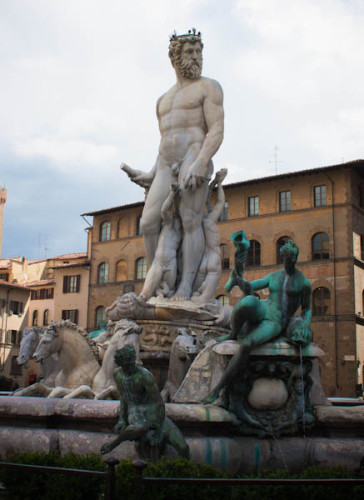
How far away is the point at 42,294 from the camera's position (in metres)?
63.2

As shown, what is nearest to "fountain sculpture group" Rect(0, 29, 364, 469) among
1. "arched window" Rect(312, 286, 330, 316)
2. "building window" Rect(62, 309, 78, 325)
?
"arched window" Rect(312, 286, 330, 316)

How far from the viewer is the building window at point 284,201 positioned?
1807 inches

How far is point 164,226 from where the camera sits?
9.95 m

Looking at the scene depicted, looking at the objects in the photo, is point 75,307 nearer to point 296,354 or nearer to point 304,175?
point 304,175

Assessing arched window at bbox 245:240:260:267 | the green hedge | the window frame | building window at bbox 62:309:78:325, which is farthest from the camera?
building window at bbox 62:309:78:325

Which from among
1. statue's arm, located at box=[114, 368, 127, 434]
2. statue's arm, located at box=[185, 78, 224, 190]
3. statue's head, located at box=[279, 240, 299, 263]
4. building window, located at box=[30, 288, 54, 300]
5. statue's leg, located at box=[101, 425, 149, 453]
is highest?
building window, located at box=[30, 288, 54, 300]

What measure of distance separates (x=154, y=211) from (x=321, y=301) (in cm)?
3406

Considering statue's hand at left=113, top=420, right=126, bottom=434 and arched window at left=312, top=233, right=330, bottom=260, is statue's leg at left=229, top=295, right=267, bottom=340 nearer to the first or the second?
statue's hand at left=113, top=420, right=126, bottom=434

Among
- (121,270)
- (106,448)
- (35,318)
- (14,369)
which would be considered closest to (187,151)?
(106,448)

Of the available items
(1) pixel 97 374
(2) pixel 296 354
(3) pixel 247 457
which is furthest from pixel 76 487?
(1) pixel 97 374

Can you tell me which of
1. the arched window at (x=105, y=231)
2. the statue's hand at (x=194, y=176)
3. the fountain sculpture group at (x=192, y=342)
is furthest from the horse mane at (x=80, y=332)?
the arched window at (x=105, y=231)

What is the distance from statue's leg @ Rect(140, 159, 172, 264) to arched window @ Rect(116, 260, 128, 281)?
141 ft

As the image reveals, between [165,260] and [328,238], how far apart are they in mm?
35339

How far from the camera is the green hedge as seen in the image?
4.32 meters
